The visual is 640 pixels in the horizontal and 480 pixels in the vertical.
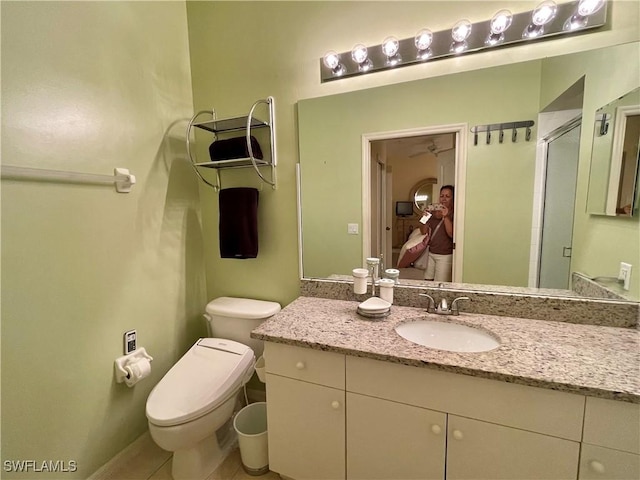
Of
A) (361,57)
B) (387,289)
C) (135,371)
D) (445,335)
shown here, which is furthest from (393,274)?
(135,371)

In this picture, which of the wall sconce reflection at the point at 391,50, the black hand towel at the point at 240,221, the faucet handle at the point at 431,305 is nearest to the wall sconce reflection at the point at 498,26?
the wall sconce reflection at the point at 391,50

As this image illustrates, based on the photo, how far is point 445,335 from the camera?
1.24 meters

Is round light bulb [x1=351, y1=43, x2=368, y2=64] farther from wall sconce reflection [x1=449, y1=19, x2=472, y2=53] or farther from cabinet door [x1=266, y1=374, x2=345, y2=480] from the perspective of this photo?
cabinet door [x1=266, y1=374, x2=345, y2=480]

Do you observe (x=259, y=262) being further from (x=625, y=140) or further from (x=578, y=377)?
→ (x=625, y=140)

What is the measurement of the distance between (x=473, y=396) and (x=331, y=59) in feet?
5.08

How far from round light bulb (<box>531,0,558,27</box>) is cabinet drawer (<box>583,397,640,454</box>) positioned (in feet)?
4.44

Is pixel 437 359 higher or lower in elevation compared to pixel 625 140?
lower

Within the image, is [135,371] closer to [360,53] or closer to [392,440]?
[392,440]

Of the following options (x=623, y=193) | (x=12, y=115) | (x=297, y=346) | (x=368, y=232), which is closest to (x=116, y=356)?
(x=297, y=346)

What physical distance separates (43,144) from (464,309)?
6.16ft

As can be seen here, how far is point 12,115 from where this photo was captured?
1.02 m

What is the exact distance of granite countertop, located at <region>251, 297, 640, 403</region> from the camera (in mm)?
796

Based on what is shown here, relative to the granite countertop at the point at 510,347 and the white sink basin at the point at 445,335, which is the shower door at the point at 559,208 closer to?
the granite countertop at the point at 510,347

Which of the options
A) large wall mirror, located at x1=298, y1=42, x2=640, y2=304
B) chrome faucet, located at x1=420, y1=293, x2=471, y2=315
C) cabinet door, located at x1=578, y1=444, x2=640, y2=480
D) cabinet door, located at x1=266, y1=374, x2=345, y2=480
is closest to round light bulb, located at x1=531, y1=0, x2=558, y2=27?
large wall mirror, located at x1=298, y1=42, x2=640, y2=304
